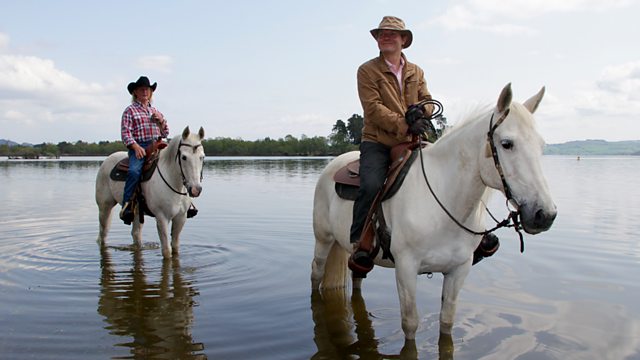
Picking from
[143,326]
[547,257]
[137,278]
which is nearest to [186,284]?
[137,278]

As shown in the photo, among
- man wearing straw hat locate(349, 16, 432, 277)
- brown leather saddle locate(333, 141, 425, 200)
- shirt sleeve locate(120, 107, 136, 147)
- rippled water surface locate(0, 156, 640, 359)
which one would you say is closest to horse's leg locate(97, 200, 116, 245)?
rippled water surface locate(0, 156, 640, 359)

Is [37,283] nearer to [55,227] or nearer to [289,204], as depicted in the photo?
[55,227]

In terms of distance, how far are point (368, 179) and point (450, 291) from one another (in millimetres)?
1281

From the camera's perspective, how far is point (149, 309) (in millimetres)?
6188

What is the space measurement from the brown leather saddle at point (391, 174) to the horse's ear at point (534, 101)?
1218 millimetres

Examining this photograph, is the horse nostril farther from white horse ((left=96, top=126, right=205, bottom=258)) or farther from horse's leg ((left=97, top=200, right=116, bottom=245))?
horse's leg ((left=97, top=200, right=116, bottom=245))

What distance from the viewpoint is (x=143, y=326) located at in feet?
18.3

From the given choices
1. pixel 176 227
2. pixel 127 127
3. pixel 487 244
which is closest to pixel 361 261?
pixel 487 244

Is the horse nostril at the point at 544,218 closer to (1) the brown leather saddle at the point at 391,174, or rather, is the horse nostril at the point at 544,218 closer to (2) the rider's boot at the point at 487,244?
(2) the rider's boot at the point at 487,244

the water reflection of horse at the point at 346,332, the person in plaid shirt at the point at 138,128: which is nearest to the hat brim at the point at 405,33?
the water reflection of horse at the point at 346,332

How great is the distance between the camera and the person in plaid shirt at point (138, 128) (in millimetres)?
8852

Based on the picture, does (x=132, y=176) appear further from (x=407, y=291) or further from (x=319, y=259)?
(x=407, y=291)

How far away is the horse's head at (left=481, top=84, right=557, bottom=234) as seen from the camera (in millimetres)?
3486

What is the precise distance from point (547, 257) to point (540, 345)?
4.32 m
